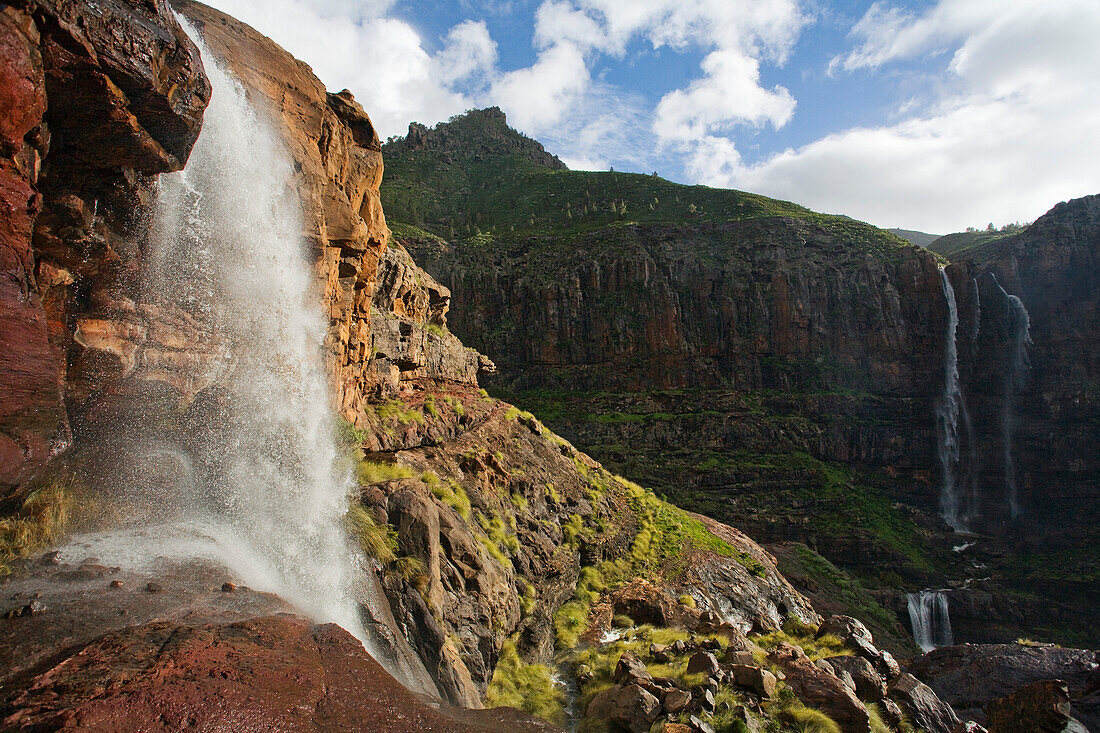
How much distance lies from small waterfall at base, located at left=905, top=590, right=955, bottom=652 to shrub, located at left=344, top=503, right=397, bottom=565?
3800cm

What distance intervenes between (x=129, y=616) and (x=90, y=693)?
1.47 metres

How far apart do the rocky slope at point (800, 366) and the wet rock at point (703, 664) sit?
3482cm

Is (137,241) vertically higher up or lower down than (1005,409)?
higher up

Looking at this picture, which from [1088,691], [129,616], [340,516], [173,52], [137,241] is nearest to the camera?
[129,616]

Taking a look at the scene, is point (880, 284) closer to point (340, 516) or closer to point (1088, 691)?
point (1088, 691)

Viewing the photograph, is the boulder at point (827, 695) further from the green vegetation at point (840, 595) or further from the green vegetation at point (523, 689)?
the green vegetation at point (840, 595)

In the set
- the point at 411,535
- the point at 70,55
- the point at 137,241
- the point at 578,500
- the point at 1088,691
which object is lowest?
the point at 1088,691

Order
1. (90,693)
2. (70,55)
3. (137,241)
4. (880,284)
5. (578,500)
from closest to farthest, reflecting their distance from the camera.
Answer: (90,693) < (70,55) < (137,241) < (578,500) < (880,284)

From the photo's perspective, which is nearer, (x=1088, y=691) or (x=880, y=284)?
(x=1088, y=691)

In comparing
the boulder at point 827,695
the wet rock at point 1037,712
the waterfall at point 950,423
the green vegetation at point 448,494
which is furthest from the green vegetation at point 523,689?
the waterfall at point 950,423

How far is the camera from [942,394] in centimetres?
5488

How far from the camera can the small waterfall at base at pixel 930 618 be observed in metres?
33.3

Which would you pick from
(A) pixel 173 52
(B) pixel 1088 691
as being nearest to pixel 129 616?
(A) pixel 173 52

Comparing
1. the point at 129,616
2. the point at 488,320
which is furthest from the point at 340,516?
the point at 488,320
